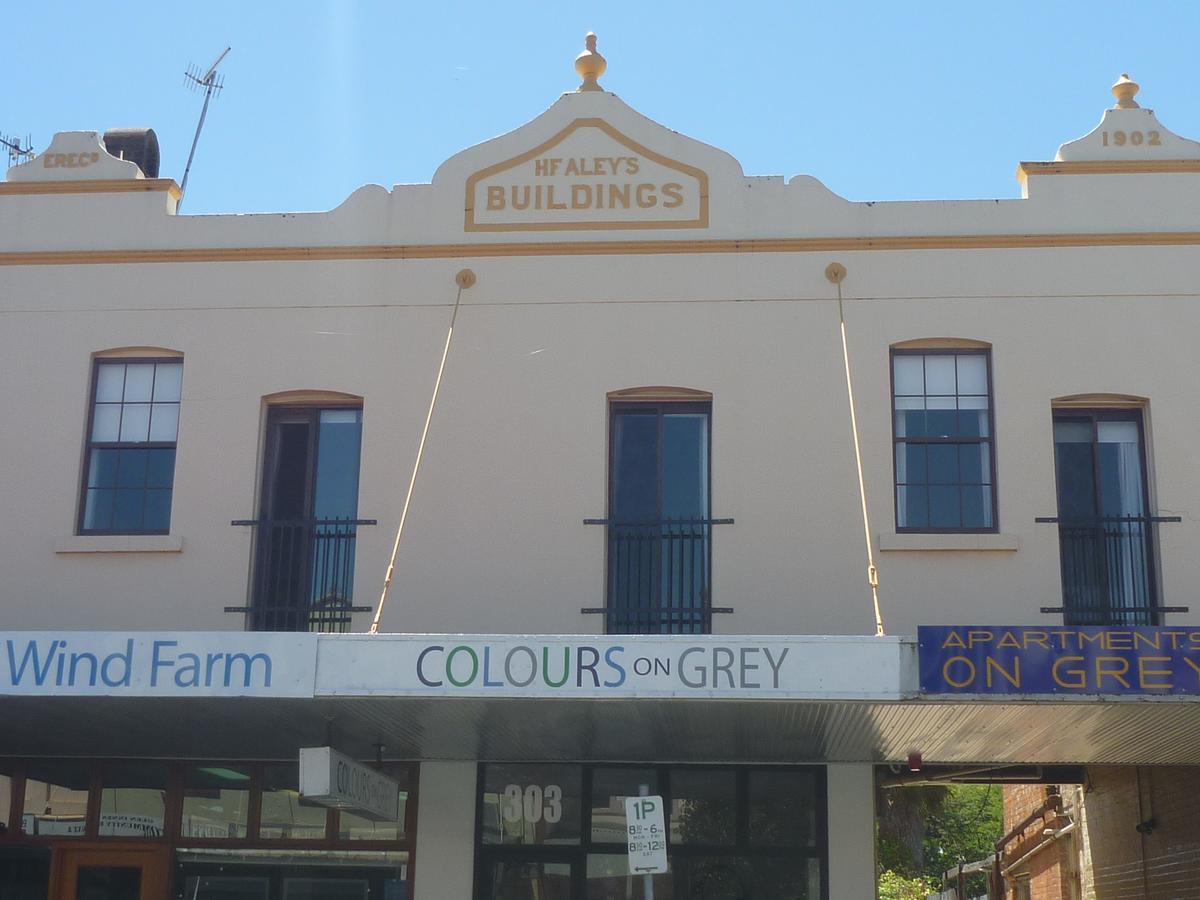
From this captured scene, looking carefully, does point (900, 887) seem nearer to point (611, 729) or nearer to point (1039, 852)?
point (1039, 852)

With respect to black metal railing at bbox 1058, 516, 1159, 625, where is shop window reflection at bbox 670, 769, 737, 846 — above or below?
below

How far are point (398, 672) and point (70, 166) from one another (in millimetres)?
7098

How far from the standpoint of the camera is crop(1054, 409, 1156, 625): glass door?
13094mm

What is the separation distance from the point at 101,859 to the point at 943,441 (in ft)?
26.0

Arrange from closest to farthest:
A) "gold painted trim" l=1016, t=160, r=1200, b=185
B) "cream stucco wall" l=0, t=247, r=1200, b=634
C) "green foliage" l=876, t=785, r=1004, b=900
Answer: "cream stucco wall" l=0, t=247, r=1200, b=634, "gold painted trim" l=1016, t=160, r=1200, b=185, "green foliage" l=876, t=785, r=1004, b=900

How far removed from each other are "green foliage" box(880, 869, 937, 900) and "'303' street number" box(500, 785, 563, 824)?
13.7 m

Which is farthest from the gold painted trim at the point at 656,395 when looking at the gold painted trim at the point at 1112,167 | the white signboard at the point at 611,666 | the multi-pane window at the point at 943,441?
the white signboard at the point at 611,666

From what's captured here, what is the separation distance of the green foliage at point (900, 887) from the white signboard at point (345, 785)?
48.7 feet

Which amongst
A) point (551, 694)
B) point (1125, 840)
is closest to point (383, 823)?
point (551, 694)

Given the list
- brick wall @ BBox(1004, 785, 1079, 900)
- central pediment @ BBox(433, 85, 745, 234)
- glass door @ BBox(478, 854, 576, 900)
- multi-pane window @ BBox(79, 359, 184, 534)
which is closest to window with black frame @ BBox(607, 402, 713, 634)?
central pediment @ BBox(433, 85, 745, 234)

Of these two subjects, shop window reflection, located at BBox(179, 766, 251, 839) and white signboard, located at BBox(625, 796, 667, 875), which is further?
shop window reflection, located at BBox(179, 766, 251, 839)

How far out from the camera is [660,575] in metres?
13.3

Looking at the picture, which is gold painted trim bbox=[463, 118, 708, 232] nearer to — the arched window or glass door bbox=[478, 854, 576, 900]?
the arched window

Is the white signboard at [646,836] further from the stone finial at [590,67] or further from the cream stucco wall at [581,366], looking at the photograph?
the stone finial at [590,67]
